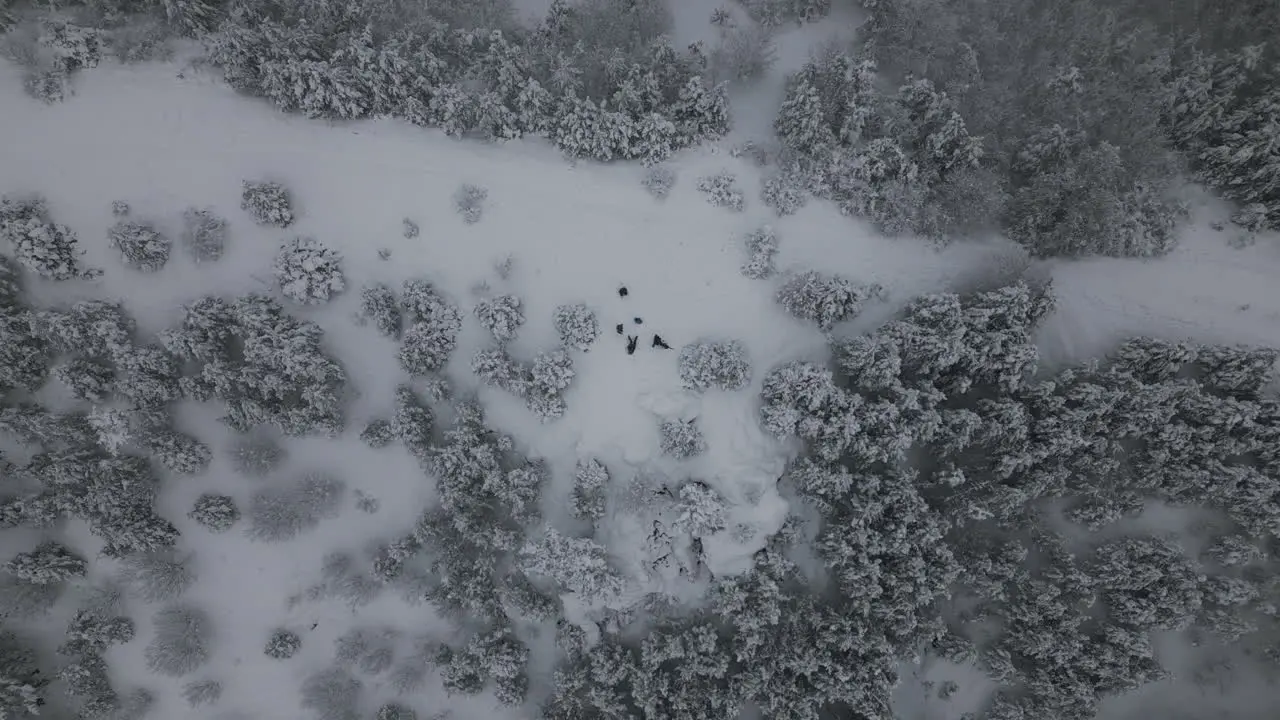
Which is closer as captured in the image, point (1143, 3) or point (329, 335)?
point (329, 335)

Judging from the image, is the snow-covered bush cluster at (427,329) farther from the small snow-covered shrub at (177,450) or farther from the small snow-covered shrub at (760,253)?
the small snow-covered shrub at (760,253)

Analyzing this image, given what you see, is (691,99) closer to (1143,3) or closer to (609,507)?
(609,507)

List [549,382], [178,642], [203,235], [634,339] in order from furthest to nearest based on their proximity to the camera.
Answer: [634,339] → [203,235] → [549,382] → [178,642]

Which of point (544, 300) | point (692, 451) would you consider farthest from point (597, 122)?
point (692, 451)

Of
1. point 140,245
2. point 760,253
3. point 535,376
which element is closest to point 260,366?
point 140,245

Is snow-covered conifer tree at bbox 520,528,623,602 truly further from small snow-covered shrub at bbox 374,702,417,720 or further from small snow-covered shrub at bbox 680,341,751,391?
small snow-covered shrub at bbox 374,702,417,720

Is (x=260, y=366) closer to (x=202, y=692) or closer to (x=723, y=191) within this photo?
(x=202, y=692)
